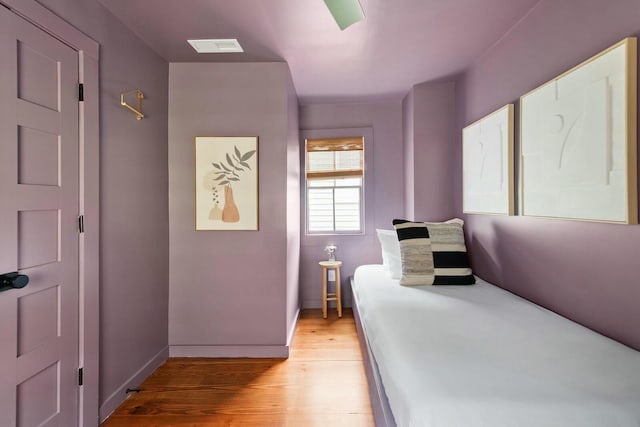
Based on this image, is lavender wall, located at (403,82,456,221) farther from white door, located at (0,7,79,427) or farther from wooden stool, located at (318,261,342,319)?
white door, located at (0,7,79,427)

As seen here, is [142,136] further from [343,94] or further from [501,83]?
[501,83]

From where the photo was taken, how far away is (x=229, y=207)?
2.72 meters

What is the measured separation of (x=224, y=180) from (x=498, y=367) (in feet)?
7.68

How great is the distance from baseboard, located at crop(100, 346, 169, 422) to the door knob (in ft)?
3.53

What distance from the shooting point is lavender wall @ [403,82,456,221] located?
3262 millimetres

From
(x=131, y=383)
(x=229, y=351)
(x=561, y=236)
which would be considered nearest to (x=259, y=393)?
(x=229, y=351)

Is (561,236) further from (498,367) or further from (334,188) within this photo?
(334,188)

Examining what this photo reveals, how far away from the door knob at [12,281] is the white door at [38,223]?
0.20 feet

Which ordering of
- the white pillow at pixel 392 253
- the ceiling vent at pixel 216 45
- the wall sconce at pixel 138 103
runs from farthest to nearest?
the white pillow at pixel 392 253 < the ceiling vent at pixel 216 45 < the wall sconce at pixel 138 103

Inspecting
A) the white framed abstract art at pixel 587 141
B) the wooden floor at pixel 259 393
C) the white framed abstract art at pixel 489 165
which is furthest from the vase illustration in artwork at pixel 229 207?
the white framed abstract art at pixel 587 141

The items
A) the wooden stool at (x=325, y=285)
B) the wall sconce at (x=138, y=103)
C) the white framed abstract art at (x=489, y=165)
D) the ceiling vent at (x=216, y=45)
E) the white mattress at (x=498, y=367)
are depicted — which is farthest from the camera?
the wooden stool at (x=325, y=285)

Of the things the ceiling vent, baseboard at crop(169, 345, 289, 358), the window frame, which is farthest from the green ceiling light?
baseboard at crop(169, 345, 289, 358)

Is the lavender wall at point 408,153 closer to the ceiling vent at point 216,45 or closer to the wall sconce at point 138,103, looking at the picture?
the ceiling vent at point 216,45

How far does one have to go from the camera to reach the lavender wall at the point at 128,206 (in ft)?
6.39
